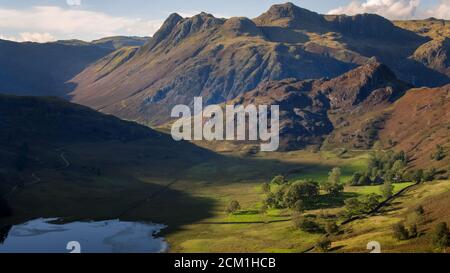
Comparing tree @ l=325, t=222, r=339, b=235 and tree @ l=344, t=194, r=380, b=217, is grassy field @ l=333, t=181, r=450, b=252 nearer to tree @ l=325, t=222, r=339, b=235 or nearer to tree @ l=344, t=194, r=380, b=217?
tree @ l=325, t=222, r=339, b=235

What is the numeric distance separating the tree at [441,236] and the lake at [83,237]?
7154 centimetres

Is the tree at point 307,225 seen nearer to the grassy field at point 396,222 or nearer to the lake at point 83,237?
the grassy field at point 396,222

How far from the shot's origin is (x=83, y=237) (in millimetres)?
165625

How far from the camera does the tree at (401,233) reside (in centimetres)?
13000

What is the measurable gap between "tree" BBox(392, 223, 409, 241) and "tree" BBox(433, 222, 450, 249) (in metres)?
9.30

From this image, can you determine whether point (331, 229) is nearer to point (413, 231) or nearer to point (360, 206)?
point (413, 231)

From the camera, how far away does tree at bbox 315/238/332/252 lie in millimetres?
134125

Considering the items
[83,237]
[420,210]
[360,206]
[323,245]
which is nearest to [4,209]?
[83,237]

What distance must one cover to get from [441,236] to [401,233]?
12658 millimetres

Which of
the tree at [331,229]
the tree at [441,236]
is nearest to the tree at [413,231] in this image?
the tree at [441,236]

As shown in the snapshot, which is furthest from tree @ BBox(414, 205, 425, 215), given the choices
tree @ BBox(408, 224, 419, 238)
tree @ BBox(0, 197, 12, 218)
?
tree @ BBox(0, 197, 12, 218)
